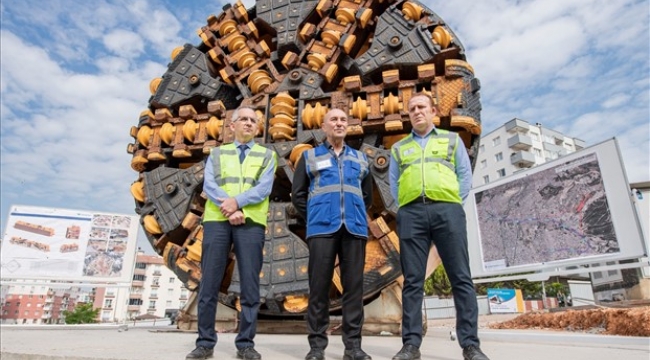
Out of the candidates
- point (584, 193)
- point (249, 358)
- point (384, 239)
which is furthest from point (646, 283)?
point (249, 358)

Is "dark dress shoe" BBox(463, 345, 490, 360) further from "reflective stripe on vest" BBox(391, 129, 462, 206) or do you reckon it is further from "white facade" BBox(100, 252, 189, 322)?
"white facade" BBox(100, 252, 189, 322)

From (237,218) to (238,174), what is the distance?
40cm

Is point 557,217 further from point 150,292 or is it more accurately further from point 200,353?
point 150,292

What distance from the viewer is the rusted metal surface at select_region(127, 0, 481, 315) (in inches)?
179

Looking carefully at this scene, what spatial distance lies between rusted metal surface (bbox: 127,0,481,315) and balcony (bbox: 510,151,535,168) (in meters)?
40.2

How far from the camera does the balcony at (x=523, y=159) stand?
134 feet

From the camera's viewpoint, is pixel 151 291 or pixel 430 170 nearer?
pixel 430 170

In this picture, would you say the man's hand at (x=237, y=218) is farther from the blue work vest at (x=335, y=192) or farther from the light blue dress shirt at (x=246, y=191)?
the blue work vest at (x=335, y=192)

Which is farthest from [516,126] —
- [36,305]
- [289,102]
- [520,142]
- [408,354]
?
[36,305]

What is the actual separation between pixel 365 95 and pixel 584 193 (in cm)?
312

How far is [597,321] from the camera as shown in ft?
19.4

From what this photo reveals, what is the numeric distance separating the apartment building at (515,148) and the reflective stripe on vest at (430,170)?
40127 millimetres

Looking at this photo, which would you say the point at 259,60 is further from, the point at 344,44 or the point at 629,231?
the point at 629,231

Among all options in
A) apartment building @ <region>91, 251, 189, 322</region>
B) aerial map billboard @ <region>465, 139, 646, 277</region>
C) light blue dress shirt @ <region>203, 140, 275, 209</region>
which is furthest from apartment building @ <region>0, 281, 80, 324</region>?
light blue dress shirt @ <region>203, 140, 275, 209</region>
